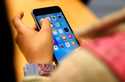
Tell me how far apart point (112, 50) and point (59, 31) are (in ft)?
1.60

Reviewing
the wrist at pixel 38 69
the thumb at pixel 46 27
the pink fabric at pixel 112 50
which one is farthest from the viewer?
the thumb at pixel 46 27

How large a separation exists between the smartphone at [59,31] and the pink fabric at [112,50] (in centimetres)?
41

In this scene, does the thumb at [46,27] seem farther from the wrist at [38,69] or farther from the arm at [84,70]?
the arm at [84,70]

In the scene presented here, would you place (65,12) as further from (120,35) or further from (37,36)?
(120,35)

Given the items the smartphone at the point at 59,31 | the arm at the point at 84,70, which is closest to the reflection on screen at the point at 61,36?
the smartphone at the point at 59,31

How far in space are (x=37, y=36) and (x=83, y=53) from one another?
15.5 inches

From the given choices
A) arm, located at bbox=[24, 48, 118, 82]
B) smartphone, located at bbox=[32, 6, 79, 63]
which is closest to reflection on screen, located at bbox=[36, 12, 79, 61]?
smartphone, located at bbox=[32, 6, 79, 63]

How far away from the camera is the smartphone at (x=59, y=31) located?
2.62ft

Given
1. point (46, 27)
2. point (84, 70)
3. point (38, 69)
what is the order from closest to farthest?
point (84, 70) → point (38, 69) → point (46, 27)

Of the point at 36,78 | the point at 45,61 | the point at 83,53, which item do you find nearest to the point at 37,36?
the point at 45,61

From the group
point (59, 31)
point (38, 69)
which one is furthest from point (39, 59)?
point (59, 31)

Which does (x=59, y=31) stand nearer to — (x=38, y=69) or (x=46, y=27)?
(x=46, y=27)

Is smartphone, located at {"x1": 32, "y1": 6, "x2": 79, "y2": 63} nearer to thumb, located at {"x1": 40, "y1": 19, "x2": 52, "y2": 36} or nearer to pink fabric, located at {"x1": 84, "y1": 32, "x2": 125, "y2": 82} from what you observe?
thumb, located at {"x1": 40, "y1": 19, "x2": 52, "y2": 36}

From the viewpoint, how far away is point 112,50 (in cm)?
36
